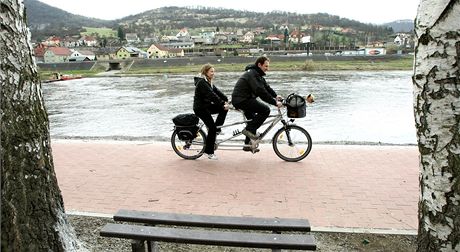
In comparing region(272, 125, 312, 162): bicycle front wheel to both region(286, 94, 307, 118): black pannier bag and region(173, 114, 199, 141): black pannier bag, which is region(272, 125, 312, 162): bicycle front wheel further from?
region(173, 114, 199, 141): black pannier bag

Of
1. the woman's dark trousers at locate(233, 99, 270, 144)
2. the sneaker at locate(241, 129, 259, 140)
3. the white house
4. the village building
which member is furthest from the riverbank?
the white house

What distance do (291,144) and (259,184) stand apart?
138cm

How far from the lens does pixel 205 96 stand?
6641 millimetres

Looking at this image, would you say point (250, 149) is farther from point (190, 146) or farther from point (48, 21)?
point (48, 21)

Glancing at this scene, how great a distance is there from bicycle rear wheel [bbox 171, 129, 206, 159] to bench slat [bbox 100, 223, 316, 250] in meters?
3.91

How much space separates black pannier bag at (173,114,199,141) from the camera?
692 centimetres

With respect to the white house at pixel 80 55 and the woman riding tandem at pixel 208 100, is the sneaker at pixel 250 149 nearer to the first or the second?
the woman riding tandem at pixel 208 100

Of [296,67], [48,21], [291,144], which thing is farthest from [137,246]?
[48,21]

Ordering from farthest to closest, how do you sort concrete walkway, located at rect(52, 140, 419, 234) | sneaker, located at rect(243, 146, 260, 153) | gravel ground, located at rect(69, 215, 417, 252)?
sneaker, located at rect(243, 146, 260, 153) → concrete walkway, located at rect(52, 140, 419, 234) → gravel ground, located at rect(69, 215, 417, 252)

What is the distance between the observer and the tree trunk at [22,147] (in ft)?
9.44

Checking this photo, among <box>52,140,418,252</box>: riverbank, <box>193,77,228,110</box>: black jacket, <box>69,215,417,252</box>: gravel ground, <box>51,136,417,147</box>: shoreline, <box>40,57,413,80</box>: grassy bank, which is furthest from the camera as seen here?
<box>40,57,413,80</box>: grassy bank

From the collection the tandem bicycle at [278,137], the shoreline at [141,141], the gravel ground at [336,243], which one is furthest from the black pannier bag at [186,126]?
the gravel ground at [336,243]

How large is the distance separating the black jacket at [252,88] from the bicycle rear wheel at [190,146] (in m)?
0.92

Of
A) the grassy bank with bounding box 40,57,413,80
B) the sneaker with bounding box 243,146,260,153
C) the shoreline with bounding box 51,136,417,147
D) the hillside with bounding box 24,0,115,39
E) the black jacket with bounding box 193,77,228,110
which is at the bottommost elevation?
the grassy bank with bounding box 40,57,413,80
